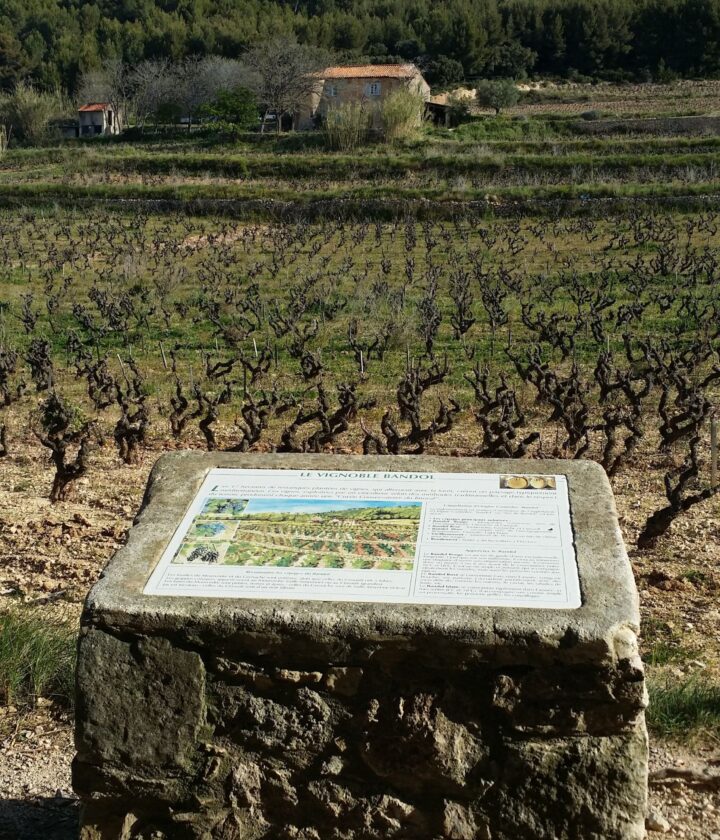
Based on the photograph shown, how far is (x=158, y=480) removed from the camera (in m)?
4.05

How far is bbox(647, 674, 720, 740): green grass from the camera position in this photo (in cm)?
436

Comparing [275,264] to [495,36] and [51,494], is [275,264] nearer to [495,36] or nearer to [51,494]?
Answer: [51,494]

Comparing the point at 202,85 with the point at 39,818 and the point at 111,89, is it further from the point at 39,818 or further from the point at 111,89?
the point at 39,818

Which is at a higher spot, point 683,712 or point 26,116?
point 26,116

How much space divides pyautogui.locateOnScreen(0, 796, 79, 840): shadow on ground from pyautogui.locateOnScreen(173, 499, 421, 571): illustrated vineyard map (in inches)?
52.1

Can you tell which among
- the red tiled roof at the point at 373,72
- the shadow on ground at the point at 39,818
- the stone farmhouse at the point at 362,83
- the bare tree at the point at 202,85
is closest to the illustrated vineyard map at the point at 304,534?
the shadow on ground at the point at 39,818

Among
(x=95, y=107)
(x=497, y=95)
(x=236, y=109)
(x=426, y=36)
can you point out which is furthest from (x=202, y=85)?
(x=426, y=36)

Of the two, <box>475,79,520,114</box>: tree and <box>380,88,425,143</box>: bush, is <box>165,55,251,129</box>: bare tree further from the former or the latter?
<box>380,88,425,143</box>: bush

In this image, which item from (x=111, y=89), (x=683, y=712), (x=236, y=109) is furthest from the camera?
(x=111, y=89)

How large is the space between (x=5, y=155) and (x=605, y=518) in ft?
177

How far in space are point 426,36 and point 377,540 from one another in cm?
7916

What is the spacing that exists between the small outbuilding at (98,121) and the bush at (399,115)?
78.0 ft

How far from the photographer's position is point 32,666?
491 centimetres

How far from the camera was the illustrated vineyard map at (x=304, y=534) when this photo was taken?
3.43 m
